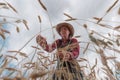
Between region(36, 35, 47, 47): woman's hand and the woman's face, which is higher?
the woman's face

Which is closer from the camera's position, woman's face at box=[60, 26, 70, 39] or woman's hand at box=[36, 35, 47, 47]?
woman's hand at box=[36, 35, 47, 47]

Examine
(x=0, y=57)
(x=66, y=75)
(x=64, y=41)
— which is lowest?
(x=66, y=75)

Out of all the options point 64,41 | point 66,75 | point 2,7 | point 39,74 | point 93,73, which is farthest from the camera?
point 64,41

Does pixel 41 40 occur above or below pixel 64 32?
below

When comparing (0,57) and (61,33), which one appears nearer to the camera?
(0,57)

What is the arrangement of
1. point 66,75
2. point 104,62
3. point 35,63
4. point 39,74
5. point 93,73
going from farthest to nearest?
point 93,73 → point 35,63 → point 66,75 → point 104,62 → point 39,74

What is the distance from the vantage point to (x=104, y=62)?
1.02 m

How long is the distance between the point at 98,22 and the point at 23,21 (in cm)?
39

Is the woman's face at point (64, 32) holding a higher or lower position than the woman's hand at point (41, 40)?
higher

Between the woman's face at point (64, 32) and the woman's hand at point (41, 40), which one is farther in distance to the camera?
the woman's face at point (64, 32)

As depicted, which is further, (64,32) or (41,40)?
(64,32)

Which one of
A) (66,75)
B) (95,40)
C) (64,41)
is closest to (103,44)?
(95,40)

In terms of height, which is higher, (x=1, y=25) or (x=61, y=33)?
(x=61, y=33)

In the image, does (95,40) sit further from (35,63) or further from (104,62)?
(35,63)
